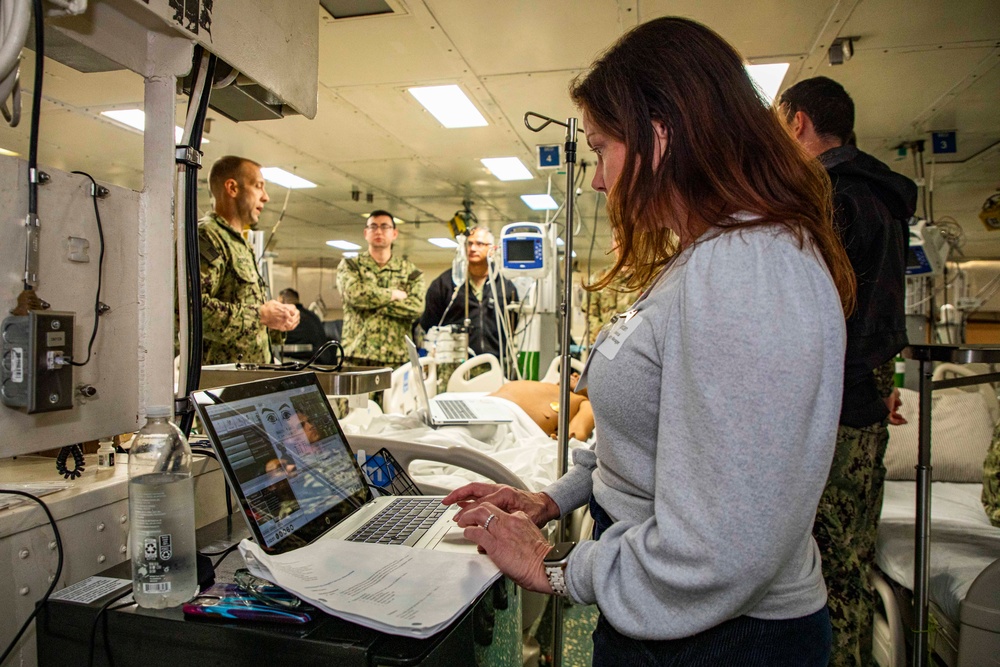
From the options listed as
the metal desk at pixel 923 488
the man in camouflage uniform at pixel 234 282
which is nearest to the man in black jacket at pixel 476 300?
the man in camouflage uniform at pixel 234 282

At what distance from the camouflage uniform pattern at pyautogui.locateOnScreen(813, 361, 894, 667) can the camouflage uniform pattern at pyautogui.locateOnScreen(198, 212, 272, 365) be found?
2123 millimetres

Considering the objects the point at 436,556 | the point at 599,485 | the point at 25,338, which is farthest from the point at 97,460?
the point at 599,485

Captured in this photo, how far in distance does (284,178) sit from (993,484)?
6.19 metres

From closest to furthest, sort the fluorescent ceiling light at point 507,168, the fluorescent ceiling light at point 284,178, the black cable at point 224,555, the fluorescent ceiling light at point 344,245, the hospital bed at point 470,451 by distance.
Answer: the black cable at point 224,555, the hospital bed at point 470,451, the fluorescent ceiling light at point 507,168, the fluorescent ceiling light at point 284,178, the fluorescent ceiling light at point 344,245

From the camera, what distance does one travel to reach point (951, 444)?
9.59 ft

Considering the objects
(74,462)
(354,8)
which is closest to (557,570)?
(74,462)

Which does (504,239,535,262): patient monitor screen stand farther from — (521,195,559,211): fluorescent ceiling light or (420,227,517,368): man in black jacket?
(521,195,559,211): fluorescent ceiling light

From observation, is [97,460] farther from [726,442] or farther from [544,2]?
[544,2]

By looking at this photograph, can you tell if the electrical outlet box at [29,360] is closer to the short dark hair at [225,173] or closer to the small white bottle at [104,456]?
the small white bottle at [104,456]

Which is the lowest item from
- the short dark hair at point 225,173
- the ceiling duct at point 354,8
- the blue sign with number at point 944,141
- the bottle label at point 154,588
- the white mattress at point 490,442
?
the white mattress at point 490,442

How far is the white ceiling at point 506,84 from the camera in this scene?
3.19 meters

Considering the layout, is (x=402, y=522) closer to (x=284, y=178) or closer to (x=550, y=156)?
(x=550, y=156)

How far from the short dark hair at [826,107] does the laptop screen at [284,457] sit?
1.44 meters

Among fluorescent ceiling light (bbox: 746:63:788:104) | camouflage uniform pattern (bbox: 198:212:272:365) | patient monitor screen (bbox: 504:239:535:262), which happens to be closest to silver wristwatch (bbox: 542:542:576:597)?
camouflage uniform pattern (bbox: 198:212:272:365)
